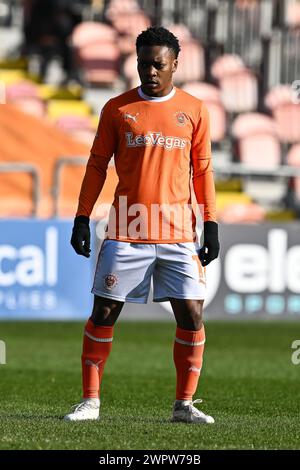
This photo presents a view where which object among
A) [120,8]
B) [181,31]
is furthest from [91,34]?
[181,31]

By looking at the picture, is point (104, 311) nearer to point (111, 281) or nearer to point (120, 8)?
point (111, 281)

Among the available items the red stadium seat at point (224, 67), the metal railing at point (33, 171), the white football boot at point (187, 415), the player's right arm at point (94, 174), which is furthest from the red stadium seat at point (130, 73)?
the white football boot at point (187, 415)

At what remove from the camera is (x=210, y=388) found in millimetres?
9883

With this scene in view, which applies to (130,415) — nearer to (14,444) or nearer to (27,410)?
(27,410)

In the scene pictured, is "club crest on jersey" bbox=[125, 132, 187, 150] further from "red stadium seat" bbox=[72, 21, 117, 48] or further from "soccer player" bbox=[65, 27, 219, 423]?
"red stadium seat" bbox=[72, 21, 117, 48]

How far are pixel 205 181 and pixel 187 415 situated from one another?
128cm

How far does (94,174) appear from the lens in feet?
24.0

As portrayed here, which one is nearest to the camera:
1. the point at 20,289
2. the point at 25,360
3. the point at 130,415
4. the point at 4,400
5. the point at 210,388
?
the point at 130,415

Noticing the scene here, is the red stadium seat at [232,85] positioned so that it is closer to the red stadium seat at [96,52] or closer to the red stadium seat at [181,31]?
the red stadium seat at [181,31]

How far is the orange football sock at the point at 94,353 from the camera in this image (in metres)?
7.27

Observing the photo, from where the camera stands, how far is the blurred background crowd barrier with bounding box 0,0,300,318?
51.8 feet

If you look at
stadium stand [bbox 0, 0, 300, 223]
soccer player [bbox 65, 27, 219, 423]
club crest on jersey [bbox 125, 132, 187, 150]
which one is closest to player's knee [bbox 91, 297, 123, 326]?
soccer player [bbox 65, 27, 219, 423]

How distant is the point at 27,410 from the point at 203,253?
1.54 metres

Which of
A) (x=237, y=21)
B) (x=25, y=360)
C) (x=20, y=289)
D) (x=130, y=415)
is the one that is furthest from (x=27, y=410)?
(x=237, y=21)
